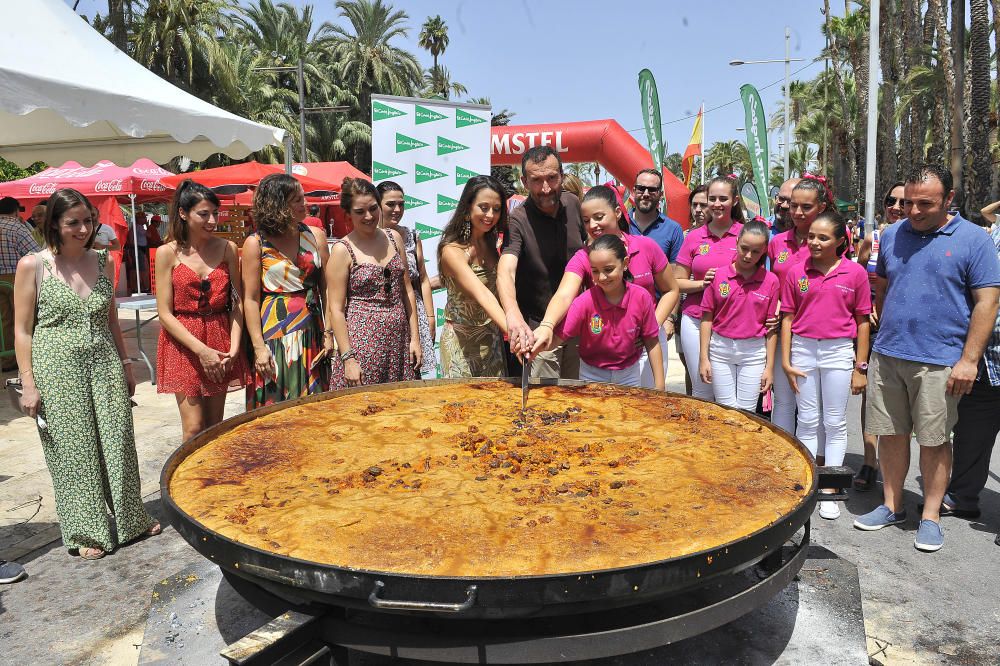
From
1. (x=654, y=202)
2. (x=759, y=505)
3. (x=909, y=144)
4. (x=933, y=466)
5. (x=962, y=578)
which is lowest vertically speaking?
(x=962, y=578)

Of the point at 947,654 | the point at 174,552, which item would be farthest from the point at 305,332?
the point at 947,654

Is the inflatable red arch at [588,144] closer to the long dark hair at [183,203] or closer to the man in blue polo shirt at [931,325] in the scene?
the man in blue polo shirt at [931,325]

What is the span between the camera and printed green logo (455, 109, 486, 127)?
7406mm

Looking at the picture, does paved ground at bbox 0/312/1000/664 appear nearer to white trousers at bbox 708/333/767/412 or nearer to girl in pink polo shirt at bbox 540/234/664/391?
white trousers at bbox 708/333/767/412

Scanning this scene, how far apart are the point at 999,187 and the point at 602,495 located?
24203mm

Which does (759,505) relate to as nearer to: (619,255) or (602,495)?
(602,495)

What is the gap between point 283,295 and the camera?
4.16m

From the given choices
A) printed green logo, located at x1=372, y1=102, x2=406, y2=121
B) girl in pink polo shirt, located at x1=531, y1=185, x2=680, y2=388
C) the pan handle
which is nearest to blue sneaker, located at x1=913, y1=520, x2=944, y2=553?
girl in pink polo shirt, located at x1=531, y1=185, x2=680, y2=388

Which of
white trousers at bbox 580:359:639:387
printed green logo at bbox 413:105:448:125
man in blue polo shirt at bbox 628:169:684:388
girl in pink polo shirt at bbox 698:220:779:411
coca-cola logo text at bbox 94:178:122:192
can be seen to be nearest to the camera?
white trousers at bbox 580:359:639:387

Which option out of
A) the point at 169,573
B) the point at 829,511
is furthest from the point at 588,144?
the point at 169,573

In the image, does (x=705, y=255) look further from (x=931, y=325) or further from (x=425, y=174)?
(x=425, y=174)

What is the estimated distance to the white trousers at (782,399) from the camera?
4711 mm

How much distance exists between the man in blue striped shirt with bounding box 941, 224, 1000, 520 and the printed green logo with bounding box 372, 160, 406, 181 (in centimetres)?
500

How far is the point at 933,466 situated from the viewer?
4.03 meters
